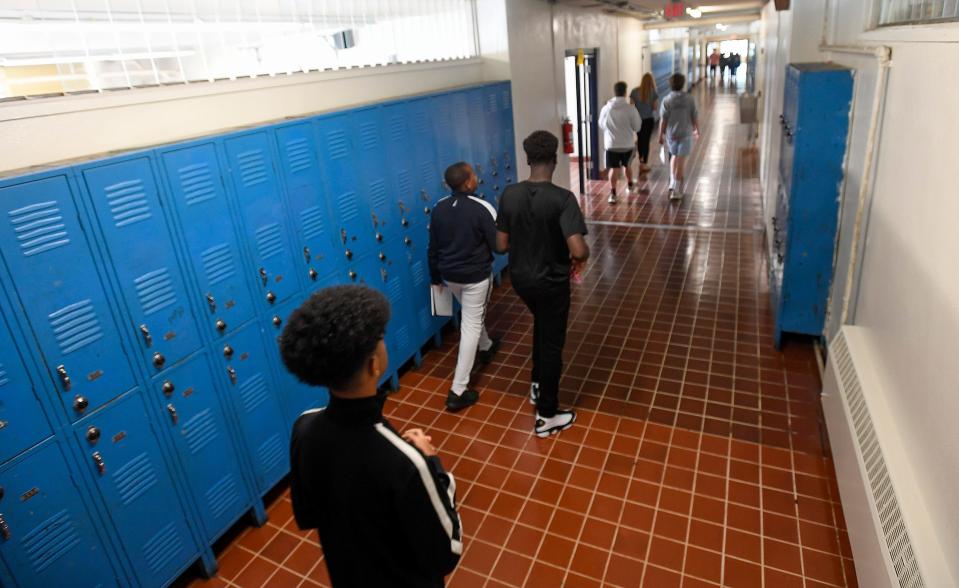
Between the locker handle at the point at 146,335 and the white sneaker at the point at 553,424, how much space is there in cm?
221

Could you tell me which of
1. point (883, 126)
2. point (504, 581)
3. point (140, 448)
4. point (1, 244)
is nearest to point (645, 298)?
point (883, 126)

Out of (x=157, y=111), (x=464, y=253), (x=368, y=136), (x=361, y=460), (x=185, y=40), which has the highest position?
(x=185, y=40)

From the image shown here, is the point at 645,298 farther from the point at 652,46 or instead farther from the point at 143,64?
the point at 652,46

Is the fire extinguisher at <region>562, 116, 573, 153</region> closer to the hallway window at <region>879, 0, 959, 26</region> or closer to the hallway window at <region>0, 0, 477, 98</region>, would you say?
the hallway window at <region>0, 0, 477, 98</region>

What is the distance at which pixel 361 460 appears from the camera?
4.35 ft

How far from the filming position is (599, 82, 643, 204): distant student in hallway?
316 inches

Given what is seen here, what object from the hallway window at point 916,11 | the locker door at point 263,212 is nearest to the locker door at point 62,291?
the locker door at point 263,212

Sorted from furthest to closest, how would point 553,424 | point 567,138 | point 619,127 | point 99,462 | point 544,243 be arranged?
point 619,127
point 567,138
point 553,424
point 544,243
point 99,462

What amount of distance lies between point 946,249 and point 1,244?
123 inches

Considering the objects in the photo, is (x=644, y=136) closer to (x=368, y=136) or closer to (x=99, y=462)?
(x=368, y=136)

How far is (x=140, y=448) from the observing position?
8.04 ft

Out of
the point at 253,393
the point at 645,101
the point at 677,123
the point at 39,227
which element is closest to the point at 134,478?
the point at 253,393

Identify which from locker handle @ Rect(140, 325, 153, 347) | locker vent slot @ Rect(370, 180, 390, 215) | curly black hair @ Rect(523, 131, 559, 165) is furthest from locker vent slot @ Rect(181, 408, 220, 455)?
curly black hair @ Rect(523, 131, 559, 165)

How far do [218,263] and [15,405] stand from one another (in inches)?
40.0
